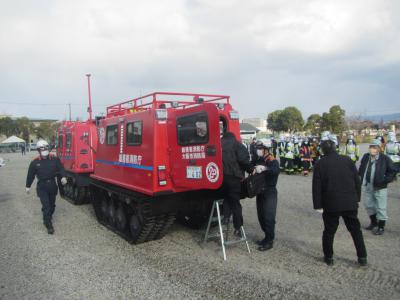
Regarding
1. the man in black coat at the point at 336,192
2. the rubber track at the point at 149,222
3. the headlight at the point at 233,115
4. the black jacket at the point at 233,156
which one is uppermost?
the headlight at the point at 233,115

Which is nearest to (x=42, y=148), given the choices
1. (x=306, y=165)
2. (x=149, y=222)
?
(x=149, y=222)

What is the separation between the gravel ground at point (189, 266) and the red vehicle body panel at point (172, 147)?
114 centimetres

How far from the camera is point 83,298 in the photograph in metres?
4.29

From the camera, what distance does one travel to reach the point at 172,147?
5758 millimetres

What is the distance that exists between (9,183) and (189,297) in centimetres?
1470

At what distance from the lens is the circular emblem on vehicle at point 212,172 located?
198 inches

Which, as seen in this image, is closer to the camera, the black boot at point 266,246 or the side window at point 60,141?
the black boot at point 266,246

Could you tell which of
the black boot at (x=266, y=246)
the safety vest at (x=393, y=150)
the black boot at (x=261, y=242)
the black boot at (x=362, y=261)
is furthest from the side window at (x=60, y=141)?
the safety vest at (x=393, y=150)

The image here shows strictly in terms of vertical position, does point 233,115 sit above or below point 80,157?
above

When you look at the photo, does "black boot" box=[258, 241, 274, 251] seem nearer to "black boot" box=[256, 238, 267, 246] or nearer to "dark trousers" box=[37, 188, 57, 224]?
"black boot" box=[256, 238, 267, 246]

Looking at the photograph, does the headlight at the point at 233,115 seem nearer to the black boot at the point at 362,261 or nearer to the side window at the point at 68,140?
the black boot at the point at 362,261

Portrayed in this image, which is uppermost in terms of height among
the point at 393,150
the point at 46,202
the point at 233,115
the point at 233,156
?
the point at 233,115

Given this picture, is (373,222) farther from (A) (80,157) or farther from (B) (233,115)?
(A) (80,157)

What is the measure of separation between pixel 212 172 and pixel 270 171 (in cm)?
103
